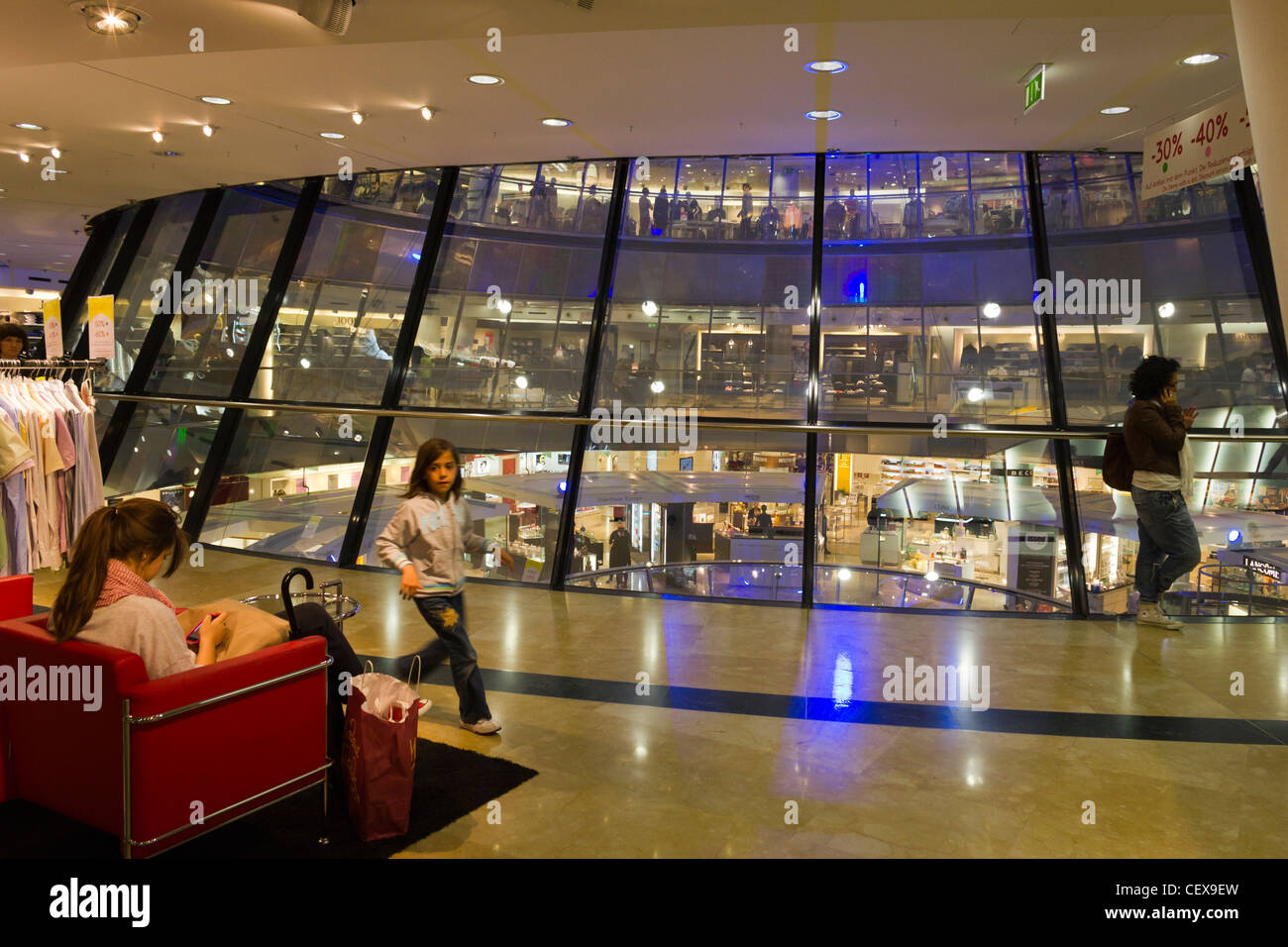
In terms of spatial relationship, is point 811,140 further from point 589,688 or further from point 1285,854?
point 1285,854

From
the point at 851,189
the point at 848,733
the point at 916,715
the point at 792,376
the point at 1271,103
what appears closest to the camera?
the point at 1271,103

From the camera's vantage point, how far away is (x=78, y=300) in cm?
1018

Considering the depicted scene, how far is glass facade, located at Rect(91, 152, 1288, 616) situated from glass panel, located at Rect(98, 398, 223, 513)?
523mm

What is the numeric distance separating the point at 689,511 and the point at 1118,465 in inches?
118

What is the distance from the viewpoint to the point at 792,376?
7031 millimetres

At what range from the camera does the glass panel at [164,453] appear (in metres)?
8.60

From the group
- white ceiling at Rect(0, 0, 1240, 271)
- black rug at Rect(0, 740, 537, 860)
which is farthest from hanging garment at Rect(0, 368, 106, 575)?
black rug at Rect(0, 740, 537, 860)

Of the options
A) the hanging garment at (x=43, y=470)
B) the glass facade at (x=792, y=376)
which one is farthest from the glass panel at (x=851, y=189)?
the hanging garment at (x=43, y=470)

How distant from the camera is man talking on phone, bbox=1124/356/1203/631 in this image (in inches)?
225

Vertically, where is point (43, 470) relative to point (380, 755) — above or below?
above

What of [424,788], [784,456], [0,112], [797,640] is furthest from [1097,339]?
[0,112]

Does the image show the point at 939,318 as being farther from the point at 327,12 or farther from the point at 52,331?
the point at 52,331

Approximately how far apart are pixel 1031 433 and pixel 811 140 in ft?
8.44

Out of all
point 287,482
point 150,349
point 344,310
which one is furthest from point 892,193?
point 150,349
